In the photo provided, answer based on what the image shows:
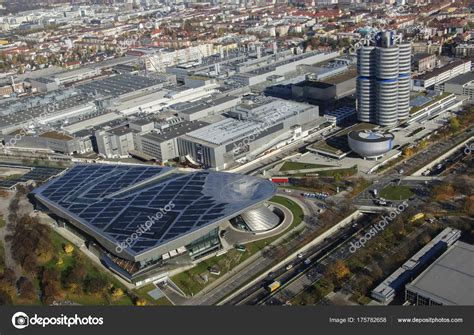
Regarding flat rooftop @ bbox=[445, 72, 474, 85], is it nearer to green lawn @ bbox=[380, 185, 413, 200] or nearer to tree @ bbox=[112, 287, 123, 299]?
green lawn @ bbox=[380, 185, 413, 200]

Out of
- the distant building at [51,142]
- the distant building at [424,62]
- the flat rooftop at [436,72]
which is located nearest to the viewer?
the distant building at [51,142]

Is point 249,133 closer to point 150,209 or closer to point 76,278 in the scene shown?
point 150,209

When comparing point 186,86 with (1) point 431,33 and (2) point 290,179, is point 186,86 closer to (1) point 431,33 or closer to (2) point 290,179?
(2) point 290,179

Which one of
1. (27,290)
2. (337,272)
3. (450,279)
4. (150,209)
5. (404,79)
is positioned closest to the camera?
(450,279)

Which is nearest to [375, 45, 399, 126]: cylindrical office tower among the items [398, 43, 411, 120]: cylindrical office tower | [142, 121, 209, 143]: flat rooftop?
[398, 43, 411, 120]: cylindrical office tower

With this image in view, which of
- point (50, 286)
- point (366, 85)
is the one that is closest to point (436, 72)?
point (366, 85)

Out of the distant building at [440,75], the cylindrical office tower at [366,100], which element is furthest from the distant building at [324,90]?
the distant building at [440,75]

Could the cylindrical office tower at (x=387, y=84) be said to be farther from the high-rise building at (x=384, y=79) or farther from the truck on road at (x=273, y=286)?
the truck on road at (x=273, y=286)
